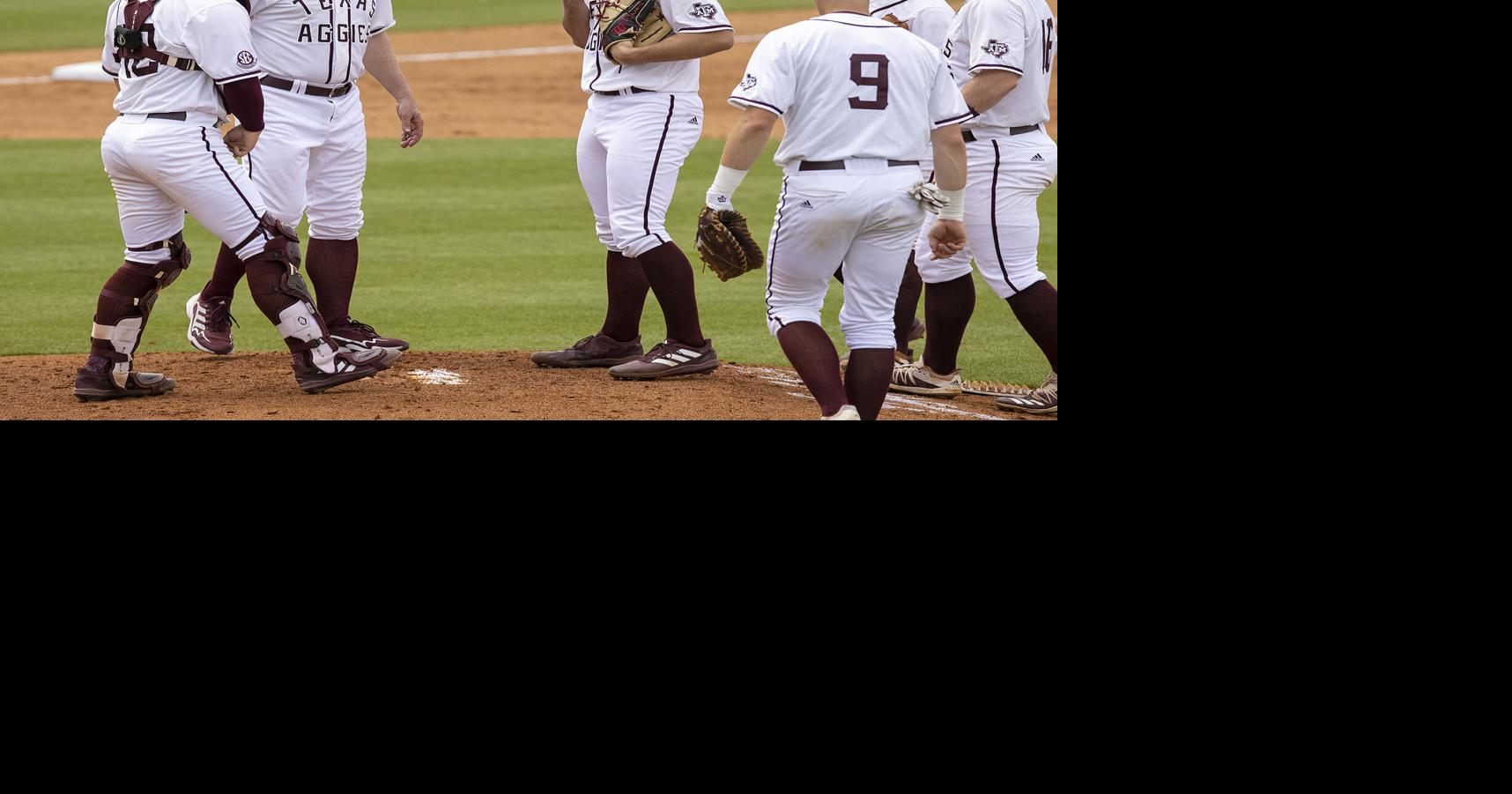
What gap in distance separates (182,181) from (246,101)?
1.05 ft

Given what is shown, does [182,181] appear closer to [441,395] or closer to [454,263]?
[441,395]

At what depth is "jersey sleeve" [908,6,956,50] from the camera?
546cm

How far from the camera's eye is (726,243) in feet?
14.2

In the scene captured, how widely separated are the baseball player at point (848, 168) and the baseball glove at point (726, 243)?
0.04 meters

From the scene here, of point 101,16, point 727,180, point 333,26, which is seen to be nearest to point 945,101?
point 727,180

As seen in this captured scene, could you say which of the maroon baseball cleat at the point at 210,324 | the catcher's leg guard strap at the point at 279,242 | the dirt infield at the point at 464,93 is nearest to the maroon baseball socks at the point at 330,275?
the maroon baseball cleat at the point at 210,324

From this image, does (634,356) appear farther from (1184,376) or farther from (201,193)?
(1184,376)

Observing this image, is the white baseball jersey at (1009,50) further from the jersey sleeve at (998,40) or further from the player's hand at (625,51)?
the player's hand at (625,51)

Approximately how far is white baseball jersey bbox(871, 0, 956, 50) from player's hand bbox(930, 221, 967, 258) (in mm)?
1307

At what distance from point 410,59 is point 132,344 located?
47.3 ft

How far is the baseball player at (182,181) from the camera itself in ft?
14.6

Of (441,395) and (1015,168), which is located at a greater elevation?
(1015,168)

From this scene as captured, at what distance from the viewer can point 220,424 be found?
2.11m

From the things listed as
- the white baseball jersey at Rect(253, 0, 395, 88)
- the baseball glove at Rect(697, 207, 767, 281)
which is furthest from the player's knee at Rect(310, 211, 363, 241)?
the baseball glove at Rect(697, 207, 767, 281)
